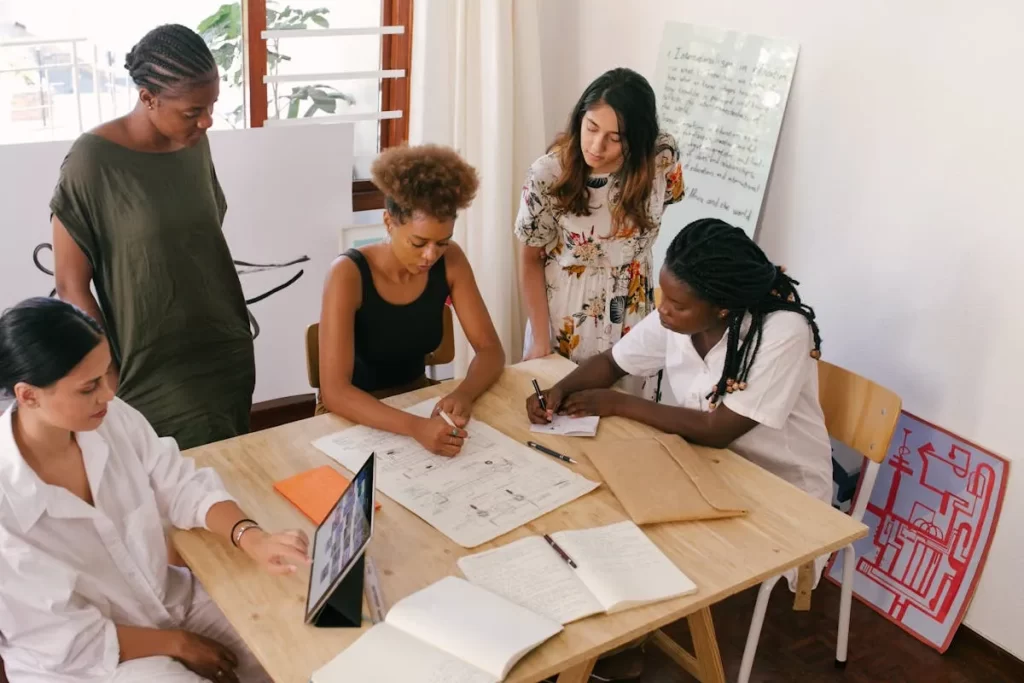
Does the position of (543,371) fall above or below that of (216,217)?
below

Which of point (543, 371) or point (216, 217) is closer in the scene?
point (216, 217)

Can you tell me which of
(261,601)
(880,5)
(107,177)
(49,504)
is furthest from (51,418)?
(880,5)

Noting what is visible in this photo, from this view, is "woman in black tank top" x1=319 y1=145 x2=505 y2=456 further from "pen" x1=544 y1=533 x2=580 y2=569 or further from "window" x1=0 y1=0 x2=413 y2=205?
"window" x1=0 y1=0 x2=413 y2=205

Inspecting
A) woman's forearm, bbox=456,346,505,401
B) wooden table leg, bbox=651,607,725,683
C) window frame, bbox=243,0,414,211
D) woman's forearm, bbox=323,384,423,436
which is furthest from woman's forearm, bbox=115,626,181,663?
window frame, bbox=243,0,414,211

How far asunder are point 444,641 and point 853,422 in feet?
4.25

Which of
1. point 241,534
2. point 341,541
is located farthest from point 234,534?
point 341,541

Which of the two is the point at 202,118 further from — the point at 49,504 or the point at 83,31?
the point at 83,31

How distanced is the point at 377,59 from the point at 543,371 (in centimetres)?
172

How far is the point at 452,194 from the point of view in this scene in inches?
83.5

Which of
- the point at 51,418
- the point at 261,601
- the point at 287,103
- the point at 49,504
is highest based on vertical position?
the point at 287,103

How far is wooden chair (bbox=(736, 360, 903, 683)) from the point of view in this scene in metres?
2.18

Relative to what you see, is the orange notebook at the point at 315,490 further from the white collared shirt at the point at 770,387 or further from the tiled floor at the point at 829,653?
the tiled floor at the point at 829,653

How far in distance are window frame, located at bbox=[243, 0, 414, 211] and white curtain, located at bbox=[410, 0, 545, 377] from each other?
149 millimetres

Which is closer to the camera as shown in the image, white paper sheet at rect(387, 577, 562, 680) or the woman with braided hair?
white paper sheet at rect(387, 577, 562, 680)
